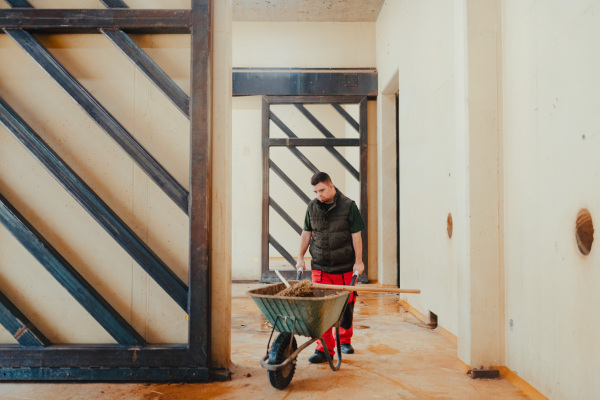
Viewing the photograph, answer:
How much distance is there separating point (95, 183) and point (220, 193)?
90cm

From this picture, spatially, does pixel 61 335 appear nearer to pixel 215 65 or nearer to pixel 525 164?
pixel 215 65

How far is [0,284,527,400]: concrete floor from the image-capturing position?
9.49 ft

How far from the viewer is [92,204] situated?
3211 millimetres

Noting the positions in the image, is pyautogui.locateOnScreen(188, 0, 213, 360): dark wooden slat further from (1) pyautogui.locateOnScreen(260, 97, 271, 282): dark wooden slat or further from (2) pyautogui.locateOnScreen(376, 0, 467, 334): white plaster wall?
(1) pyautogui.locateOnScreen(260, 97, 271, 282): dark wooden slat

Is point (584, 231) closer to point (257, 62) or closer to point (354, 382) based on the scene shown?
point (354, 382)

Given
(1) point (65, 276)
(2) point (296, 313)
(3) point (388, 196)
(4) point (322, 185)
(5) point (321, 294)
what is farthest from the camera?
(3) point (388, 196)

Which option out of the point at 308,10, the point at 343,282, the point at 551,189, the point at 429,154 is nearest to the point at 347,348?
the point at 343,282

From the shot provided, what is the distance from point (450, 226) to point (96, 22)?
10.8 feet

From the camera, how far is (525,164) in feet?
9.60

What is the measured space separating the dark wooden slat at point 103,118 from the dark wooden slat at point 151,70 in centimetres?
39

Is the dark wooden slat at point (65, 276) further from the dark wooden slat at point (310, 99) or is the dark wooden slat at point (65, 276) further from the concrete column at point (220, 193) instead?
the dark wooden slat at point (310, 99)

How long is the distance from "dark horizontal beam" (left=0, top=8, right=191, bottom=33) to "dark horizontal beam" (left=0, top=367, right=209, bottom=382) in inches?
92.2

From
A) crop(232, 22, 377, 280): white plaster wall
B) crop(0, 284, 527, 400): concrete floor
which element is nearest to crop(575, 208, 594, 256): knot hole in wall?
crop(0, 284, 527, 400): concrete floor

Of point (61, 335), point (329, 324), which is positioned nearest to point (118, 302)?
point (61, 335)
